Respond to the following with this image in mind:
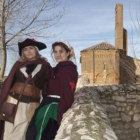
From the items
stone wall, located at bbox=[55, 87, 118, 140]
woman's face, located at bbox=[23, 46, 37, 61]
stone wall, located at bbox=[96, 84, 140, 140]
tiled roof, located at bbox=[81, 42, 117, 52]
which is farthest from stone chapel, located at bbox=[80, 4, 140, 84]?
stone wall, located at bbox=[55, 87, 118, 140]

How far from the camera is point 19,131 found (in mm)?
3391

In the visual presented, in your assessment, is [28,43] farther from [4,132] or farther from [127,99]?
[127,99]

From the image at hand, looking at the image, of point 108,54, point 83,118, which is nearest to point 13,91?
point 83,118

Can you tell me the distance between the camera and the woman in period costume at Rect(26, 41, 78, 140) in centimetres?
317

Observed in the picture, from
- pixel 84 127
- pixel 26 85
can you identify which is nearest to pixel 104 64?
pixel 26 85

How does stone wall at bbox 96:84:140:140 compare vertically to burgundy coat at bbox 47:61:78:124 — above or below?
below

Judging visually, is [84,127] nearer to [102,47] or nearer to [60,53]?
[60,53]

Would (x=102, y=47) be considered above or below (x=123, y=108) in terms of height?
above

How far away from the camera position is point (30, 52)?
3576 mm

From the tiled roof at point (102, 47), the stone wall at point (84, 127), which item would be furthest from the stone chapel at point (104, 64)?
the stone wall at point (84, 127)

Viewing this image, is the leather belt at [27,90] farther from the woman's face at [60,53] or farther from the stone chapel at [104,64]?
the stone chapel at [104,64]

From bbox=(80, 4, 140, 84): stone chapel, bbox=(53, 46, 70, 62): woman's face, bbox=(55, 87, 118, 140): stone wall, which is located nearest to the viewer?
bbox=(55, 87, 118, 140): stone wall

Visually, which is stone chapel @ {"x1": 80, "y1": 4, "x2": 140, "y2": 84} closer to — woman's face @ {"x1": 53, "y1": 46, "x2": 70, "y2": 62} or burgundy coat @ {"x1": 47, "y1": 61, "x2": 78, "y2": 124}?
woman's face @ {"x1": 53, "y1": 46, "x2": 70, "y2": 62}

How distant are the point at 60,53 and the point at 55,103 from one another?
64 cm
